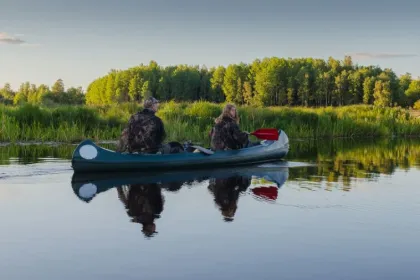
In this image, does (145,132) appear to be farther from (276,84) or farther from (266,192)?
(276,84)

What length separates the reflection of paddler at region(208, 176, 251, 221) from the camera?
860 centimetres

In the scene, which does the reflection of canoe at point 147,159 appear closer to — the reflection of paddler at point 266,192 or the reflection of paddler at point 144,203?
the reflection of paddler at point 144,203

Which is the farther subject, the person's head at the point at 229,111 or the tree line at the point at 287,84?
the tree line at the point at 287,84

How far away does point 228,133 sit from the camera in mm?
13789

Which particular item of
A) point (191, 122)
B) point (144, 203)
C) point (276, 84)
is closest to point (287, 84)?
point (276, 84)

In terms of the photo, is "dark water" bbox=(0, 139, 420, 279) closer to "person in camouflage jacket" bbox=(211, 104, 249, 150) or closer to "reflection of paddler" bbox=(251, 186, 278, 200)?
"reflection of paddler" bbox=(251, 186, 278, 200)

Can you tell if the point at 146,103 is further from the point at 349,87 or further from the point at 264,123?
the point at 349,87

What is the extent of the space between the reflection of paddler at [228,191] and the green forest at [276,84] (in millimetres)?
68610

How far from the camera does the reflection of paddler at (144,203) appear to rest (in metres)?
7.65

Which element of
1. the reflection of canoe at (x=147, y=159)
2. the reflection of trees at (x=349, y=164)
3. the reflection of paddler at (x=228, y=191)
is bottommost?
the reflection of trees at (x=349, y=164)

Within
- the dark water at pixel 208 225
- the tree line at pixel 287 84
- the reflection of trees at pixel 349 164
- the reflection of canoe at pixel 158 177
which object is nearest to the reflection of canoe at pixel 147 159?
the reflection of canoe at pixel 158 177

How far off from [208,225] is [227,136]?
6419 mm

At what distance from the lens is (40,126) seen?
73.3 ft

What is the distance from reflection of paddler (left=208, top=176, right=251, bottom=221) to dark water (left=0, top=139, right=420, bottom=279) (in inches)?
0.7
